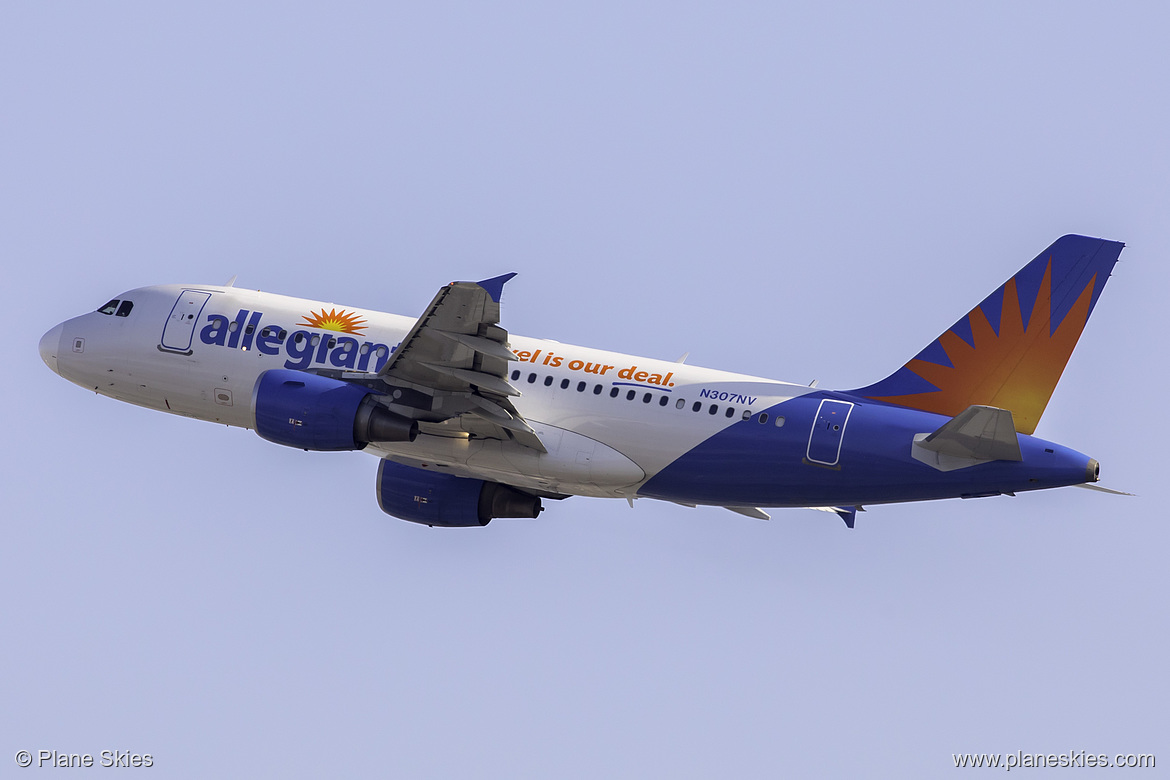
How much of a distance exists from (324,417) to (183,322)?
6.13 metres

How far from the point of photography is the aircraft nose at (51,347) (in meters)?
39.6

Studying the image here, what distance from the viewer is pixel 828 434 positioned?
32.6 meters

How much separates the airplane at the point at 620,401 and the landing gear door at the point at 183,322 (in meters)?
0.04

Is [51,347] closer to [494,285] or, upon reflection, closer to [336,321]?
[336,321]

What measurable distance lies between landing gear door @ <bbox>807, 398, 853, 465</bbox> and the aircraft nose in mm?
19778

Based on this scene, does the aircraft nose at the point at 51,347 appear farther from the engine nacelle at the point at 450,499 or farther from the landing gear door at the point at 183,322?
the engine nacelle at the point at 450,499

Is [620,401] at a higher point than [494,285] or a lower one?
lower

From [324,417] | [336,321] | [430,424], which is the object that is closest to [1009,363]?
[430,424]

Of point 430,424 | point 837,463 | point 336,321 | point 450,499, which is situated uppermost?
point 336,321

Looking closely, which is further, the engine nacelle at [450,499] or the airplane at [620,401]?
the engine nacelle at [450,499]

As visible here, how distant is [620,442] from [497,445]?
2.84m

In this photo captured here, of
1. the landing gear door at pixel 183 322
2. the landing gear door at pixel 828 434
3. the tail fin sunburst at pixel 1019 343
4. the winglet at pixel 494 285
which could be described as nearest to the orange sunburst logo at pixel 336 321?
the landing gear door at pixel 183 322

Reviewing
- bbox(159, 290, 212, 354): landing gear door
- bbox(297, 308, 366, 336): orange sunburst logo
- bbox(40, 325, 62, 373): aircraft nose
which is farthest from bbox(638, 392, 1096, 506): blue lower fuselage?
bbox(40, 325, 62, 373): aircraft nose

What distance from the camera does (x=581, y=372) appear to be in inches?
1379
